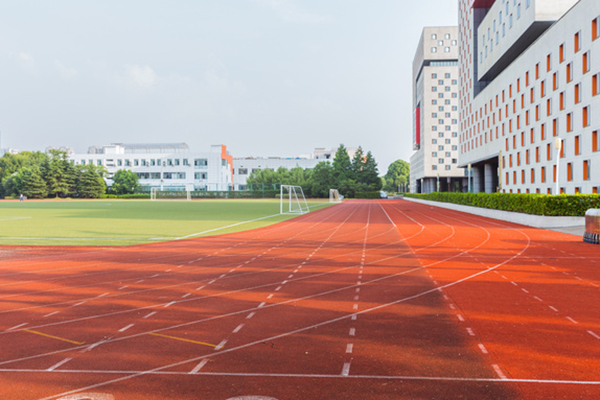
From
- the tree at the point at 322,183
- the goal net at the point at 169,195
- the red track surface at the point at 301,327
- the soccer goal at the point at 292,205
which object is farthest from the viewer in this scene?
the tree at the point at 322,183

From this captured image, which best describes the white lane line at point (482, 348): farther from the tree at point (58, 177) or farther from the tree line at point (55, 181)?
the tree at point (58, 177)

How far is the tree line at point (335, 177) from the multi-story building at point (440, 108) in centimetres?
1324

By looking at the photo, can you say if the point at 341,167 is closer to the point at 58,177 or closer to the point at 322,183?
the point at 322,183

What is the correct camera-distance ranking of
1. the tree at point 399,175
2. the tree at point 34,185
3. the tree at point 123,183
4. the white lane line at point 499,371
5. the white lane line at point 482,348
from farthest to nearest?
1. the tree at point 399,175
2. the tree at point 123,183
3. the tree at point 34,185
4. the white lane line at point 482,348
5. the white lane line at point 499,371

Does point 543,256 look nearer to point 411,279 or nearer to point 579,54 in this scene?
point 411,279

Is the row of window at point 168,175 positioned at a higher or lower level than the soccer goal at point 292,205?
higher

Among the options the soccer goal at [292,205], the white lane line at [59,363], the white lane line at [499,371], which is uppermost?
the soccer goal at [292,205]

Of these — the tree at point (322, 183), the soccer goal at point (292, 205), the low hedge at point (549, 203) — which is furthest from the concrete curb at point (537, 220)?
the tree at point (322, 183)

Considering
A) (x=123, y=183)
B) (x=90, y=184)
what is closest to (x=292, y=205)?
(x=90, y=184)

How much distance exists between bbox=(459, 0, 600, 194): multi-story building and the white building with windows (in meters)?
62.6

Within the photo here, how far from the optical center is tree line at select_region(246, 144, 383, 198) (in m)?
96.6

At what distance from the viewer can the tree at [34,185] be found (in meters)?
89.6

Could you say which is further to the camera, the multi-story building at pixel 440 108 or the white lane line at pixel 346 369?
the multi-story building at pixel 440 108

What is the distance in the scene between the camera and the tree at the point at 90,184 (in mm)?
93562
